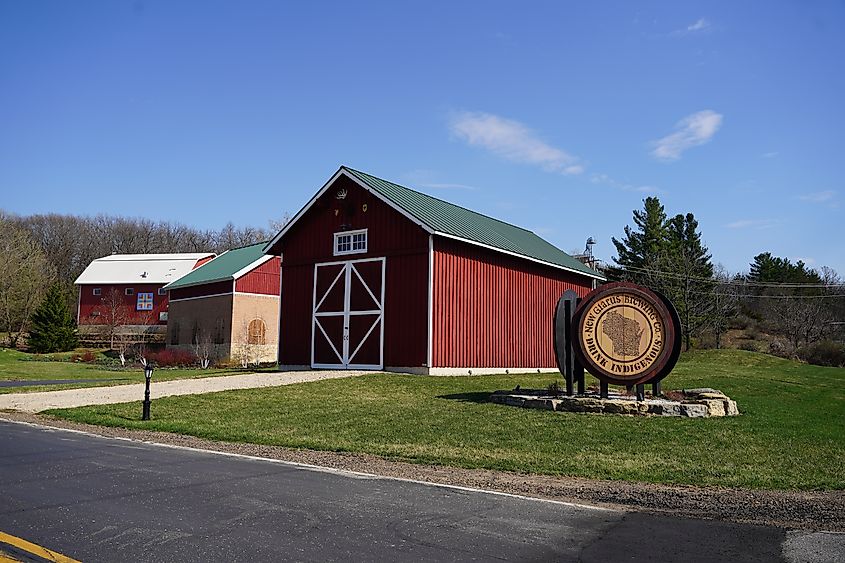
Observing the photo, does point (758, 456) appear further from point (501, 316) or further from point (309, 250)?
point (309, 250)

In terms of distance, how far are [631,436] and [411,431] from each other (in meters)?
3.70

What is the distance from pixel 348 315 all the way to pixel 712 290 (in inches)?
1751

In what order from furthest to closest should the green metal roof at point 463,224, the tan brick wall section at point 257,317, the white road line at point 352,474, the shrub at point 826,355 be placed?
the shrub at point 826,355, the tan brick wall section at point 257,317, the green metal roof at point 463,224, the white road line at point 352,474

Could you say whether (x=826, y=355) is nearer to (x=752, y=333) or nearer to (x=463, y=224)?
(x=752, y=333)

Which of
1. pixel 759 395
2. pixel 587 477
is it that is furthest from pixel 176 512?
pixel 759 395

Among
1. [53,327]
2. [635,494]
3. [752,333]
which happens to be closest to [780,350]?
[752,333]

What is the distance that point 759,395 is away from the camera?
20.1 meters

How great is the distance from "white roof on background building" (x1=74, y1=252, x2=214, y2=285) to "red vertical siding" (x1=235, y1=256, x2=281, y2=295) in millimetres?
13691

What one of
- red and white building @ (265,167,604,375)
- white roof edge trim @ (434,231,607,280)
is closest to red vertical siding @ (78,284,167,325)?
red and white building @ (265,167,604,375)

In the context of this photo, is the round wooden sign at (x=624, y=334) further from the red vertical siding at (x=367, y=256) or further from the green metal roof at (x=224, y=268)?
the green metal roof at (x=224, y=268)

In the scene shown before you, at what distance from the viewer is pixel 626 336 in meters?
15.0

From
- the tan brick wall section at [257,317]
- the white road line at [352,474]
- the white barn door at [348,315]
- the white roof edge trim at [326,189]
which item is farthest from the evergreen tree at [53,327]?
the white road line at [352,474]

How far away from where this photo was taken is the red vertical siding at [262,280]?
39537 millimetres

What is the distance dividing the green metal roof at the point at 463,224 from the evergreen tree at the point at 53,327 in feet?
99.2
